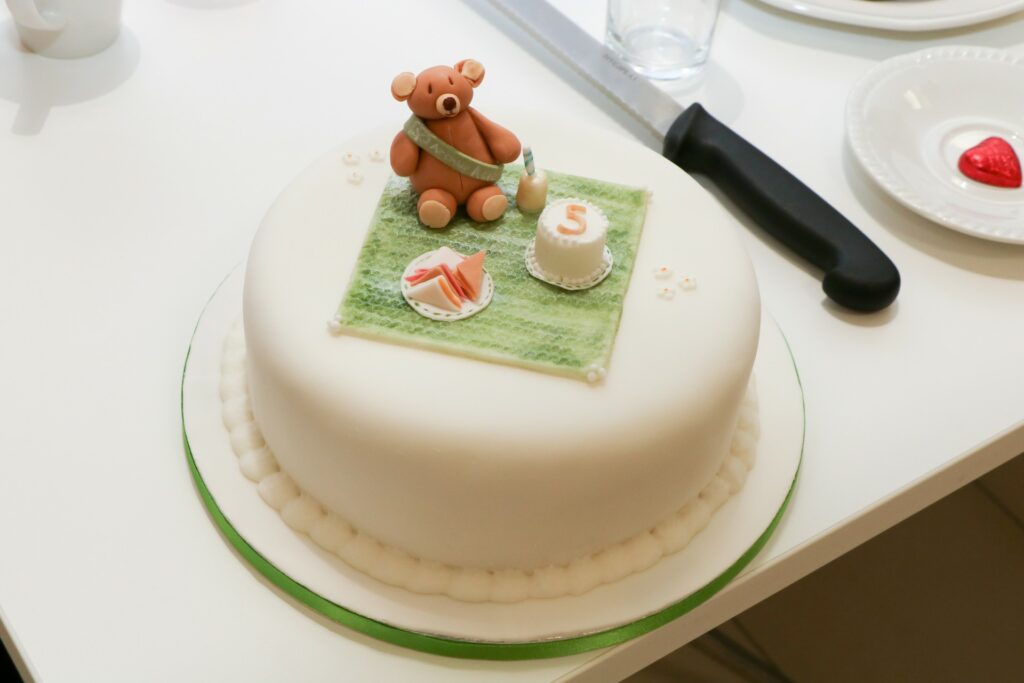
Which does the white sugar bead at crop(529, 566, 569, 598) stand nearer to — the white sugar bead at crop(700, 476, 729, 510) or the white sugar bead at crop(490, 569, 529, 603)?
the white sugar bead at crop(490, 569, 529, 603)

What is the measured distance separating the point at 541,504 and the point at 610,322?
0.37 feet

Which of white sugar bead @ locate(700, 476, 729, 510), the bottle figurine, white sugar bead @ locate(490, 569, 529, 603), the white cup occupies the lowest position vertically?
white sugar bead @ locate(490, 569, 529, 603)

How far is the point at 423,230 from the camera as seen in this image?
656 millimetres

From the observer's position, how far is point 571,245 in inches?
24.2

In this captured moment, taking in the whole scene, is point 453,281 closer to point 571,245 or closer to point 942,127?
point 571,245

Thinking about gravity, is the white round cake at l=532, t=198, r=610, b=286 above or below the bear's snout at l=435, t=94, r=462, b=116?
below

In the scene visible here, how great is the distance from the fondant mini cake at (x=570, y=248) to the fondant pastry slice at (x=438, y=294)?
0.19ft

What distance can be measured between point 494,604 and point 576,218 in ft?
0.76

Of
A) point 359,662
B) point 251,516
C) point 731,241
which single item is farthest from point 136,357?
point 731,241

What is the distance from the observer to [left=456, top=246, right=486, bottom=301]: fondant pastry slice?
61 cm

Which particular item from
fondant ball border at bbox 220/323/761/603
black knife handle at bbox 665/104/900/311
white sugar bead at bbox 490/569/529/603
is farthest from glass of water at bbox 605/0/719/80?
white sugar bead at bbox 490/569/529/603

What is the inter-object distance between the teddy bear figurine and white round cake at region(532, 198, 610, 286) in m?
0.04

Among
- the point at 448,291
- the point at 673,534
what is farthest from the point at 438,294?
the point at 673,534

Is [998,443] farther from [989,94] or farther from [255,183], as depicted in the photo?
[255,183]
